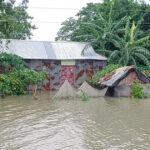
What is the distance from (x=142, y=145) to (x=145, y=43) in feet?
50.5

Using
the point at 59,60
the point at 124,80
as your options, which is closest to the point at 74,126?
the point at 124,80

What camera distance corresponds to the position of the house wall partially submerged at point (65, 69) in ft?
60.8

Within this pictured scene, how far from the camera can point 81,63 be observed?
19641 mm

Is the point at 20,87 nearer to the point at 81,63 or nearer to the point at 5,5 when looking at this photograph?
the point at 5,5

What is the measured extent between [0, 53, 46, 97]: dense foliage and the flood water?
2.85 meters

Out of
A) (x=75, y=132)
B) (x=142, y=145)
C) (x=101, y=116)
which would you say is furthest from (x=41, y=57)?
(x=142, y=145)

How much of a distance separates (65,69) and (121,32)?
18.0 ft

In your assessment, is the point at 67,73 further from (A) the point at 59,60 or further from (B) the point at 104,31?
(B) the point at 104,31

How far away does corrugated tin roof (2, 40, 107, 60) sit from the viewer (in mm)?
18359

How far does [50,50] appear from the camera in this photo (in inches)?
768

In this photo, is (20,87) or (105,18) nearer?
(20,87)

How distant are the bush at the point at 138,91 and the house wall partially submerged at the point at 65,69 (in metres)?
5.74

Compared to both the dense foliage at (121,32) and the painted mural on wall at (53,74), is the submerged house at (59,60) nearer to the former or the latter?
the painted mural on wall at (53,74)

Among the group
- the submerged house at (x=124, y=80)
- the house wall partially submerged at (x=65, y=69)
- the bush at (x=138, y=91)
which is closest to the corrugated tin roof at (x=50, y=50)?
the house wall partially submerged at (x=65, y=69)
